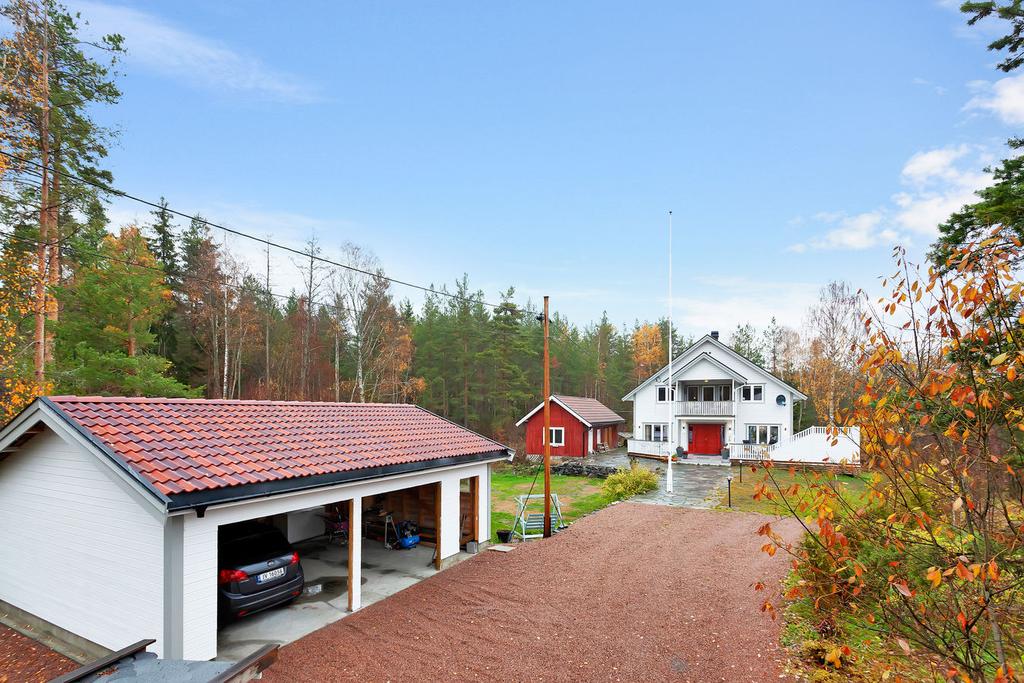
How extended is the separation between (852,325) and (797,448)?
1474 cm

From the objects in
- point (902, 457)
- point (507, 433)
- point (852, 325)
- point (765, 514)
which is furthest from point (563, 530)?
point (852, 325)

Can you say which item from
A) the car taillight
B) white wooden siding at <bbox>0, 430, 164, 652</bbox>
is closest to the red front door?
the car taillight

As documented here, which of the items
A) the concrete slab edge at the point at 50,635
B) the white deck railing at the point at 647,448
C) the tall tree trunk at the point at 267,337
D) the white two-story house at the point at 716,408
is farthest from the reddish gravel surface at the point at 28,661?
the white deck railing at the point at 647,448

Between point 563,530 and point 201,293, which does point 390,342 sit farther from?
point 563,530

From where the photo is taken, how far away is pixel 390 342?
113 feet

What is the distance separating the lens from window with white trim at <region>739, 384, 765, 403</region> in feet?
104

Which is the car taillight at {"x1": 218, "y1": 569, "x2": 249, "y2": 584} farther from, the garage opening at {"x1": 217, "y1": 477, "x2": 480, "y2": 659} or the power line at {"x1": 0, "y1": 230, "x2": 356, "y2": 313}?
the power line at {"x1": 0, "y1": 230, "x2": 356, "y2": 313}

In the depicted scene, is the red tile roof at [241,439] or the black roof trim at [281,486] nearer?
the black roof trim at [281,486]

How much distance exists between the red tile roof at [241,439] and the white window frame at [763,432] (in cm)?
2570

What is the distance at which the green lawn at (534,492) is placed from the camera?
55.0ft

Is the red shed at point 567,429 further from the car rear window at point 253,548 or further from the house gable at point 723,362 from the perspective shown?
the car rear window at point 253,548

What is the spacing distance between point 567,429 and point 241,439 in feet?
88.2

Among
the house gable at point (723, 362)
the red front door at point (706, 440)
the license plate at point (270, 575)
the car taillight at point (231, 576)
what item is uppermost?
the house gable at point (723, 362)

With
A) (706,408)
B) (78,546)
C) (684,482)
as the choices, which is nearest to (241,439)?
(78,546)
